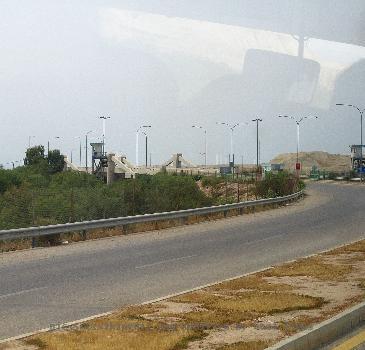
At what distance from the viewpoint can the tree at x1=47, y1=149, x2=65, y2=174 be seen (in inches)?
5782

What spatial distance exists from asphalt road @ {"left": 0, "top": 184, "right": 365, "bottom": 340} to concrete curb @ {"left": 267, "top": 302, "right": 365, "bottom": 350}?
146 inches

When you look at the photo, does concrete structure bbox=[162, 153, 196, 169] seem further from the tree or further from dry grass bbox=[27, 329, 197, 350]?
dry grass bbox=[27, 329, 197, 350]

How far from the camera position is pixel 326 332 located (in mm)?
8812

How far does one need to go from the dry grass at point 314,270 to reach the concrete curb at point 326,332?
4.35 metres

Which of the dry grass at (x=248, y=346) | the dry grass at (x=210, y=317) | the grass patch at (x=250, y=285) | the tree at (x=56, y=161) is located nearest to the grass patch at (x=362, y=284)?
the dry grass at (x=210, y=317)

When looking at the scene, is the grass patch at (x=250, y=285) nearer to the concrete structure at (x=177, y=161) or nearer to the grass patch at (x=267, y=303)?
the grass patch at (x=267, y=303)

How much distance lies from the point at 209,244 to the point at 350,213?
16352 mm

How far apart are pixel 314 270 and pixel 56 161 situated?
13978 cm

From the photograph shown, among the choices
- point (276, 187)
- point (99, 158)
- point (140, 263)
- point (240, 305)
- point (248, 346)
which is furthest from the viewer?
point (99, 158)

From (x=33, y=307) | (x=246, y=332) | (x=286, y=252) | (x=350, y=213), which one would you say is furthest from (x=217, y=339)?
(x=350, y=213)

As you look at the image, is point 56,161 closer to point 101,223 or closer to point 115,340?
point 101,223

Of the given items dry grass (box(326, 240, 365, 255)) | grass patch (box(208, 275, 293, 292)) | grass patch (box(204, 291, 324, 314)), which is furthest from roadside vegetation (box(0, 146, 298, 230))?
grass patch (box(204, 291, 324, 314))

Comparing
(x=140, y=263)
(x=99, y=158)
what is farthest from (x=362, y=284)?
(x=99, y=158)

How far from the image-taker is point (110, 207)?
38.6 metres
